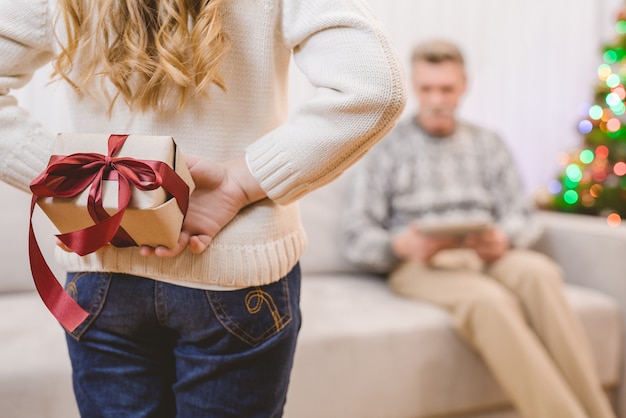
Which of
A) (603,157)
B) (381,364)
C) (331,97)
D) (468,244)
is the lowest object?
(381,364)

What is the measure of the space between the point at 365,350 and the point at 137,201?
1.02m

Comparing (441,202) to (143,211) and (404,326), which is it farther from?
(143,211)

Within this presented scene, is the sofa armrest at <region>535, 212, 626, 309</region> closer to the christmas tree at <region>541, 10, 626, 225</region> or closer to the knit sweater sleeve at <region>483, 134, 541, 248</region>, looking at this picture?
the knit sweater sleeve at <region>483, 134, 541, 248</region>

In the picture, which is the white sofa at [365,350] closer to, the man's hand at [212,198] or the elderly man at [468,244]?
the elderly man at [468,244]

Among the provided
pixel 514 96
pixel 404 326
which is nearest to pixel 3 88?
pixel 404 326

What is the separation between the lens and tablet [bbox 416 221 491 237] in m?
1.69

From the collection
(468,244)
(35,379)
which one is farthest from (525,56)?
(35,379)

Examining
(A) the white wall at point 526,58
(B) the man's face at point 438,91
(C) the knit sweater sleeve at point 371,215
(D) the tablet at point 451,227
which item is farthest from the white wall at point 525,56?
(D) the tablet at point 451,227

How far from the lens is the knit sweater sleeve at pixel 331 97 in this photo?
0.60 metres

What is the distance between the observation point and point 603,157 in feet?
8.69

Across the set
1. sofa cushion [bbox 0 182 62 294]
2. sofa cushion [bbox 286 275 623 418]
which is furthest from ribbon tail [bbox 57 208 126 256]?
sofa cushion [bbox 0 182 62 294]

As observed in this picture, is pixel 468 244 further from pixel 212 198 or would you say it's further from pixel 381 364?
pixel 212 198

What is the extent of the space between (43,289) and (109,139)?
17cm

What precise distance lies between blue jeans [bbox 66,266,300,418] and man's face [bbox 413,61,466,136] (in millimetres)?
1476
